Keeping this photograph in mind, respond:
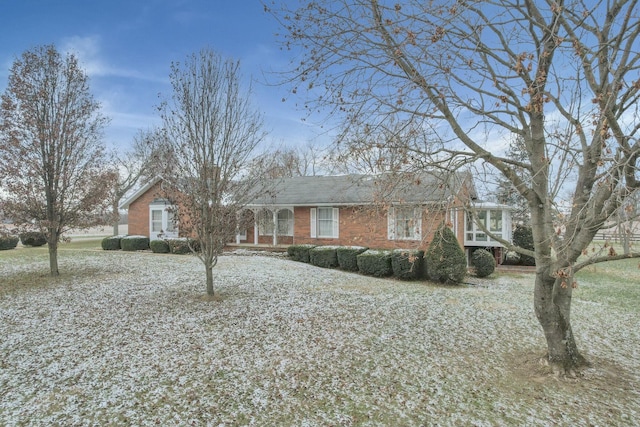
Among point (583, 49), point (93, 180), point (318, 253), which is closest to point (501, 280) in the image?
point (318, 253)

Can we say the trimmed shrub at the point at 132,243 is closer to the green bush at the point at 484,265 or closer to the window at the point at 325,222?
the window at the point at 325,222

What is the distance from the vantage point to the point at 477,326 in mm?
7129

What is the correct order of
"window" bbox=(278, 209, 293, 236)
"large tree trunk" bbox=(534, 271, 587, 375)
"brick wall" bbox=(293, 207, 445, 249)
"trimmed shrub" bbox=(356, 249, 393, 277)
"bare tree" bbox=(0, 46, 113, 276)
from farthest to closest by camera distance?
1. "window" bbox=(278, 209, 293, 236)
2. "brick wall" bbox=(293, 207, 445, 249)
3. "trimmed shrub" bbox=(356, 249, 393, 277)
4. "bare tree" bbox=(0, 46, 113, 276)
5. "large tree trunk" bbox=(534, 271, 587, 375)

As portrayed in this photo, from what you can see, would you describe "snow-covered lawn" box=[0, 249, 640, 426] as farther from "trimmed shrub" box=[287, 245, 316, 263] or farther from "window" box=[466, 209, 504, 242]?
"window" box=[466, 209, 504, 242]

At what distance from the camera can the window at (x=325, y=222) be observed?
18625 millimetres

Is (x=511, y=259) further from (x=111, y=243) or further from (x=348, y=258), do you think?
(x=111, y=243)

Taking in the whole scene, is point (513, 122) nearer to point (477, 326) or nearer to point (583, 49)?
point (583, 49)

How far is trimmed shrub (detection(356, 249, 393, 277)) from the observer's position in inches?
539

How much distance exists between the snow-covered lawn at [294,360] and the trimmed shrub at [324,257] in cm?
559

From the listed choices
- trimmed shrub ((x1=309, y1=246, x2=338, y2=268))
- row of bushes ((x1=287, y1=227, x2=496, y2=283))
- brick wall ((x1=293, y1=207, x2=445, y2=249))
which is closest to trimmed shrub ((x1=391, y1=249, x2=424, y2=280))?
row of bushes ((x1=287, y1=227, x2=496, y2=283))

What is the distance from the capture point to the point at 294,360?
17.3 feet

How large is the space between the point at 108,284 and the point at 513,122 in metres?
10.7

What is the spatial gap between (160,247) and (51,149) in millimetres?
9036

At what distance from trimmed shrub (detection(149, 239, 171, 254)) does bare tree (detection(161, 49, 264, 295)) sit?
11.2 meters
